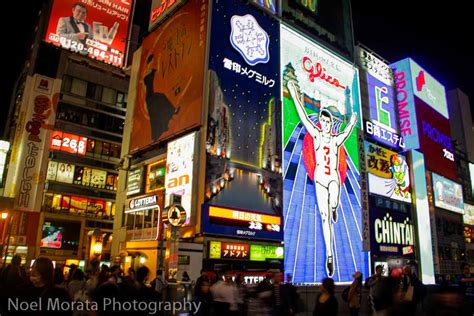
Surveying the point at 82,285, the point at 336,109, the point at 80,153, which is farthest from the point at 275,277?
the point at 80,153

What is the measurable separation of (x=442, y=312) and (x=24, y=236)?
38185 millimetres

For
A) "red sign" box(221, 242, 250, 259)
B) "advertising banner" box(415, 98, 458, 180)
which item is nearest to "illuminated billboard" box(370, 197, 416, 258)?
"advertising banner" box(415, 98, 458, 180)

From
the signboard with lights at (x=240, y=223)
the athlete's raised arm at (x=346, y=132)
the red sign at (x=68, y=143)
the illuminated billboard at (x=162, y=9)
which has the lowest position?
the signboard with lights at (x=240, y=223)

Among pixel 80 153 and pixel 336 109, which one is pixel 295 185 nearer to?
pixel 336 109

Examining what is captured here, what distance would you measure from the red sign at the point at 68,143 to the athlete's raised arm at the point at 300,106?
27.2 meters

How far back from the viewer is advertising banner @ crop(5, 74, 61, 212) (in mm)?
33094

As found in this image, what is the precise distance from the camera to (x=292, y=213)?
2334 cm

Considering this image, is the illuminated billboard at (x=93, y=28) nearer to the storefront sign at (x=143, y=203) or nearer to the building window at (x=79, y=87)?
the building window at (x=79, y=87)

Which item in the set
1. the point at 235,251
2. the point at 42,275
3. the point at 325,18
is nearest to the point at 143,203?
the point at 235,251

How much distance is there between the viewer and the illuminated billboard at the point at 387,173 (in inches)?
1215

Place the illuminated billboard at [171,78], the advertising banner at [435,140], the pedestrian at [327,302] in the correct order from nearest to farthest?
the pedestrian at [327,302] < the illuminated billboard at [171,78] < the advertising banner at [435,140]

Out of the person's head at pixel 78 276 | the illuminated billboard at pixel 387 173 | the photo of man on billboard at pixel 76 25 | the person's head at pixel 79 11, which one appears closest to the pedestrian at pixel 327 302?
the person's head at pixel 78 276

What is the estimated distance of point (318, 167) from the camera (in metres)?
25.8

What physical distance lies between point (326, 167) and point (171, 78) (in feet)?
38.6
